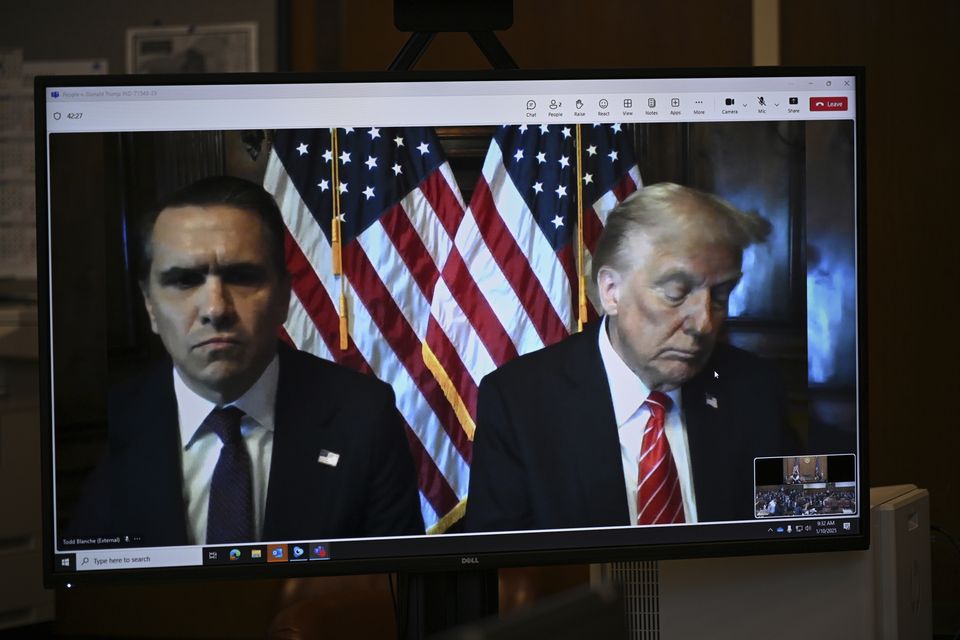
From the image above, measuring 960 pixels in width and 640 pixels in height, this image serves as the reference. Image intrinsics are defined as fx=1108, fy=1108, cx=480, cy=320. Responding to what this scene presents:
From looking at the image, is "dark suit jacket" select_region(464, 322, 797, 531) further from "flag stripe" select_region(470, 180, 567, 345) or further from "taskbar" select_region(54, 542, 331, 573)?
"taskbar" select_region(54, 542, 331, 573)

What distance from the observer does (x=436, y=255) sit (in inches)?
67.7

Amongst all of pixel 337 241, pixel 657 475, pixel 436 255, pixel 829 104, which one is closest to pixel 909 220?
pixel 829 104

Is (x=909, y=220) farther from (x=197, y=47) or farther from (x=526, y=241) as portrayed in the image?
(x=197, y=47)

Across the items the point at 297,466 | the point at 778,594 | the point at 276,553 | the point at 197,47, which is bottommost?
the point at 778,594

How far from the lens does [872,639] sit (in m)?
1.79

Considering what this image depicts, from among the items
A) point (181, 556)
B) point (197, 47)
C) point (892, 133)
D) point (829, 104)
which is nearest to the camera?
point (181, 556)

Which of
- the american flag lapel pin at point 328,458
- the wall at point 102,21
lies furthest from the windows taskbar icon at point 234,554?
the wall at point 102,21

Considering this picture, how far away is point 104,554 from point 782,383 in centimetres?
107

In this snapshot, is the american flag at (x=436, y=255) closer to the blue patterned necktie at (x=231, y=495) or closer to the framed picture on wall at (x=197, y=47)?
the blue patterned necktie at (x=231, y=495)

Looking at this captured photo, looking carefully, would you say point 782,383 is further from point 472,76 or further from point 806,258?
point 472,76

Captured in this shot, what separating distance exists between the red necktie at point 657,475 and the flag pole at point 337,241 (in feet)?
1.60

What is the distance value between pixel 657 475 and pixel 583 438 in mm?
132

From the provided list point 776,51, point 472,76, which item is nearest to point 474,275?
point 472,76

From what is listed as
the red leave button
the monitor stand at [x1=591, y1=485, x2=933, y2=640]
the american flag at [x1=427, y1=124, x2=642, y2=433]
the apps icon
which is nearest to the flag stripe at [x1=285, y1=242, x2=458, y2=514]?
the american flag at [x1=427, y1=124, x2=642, y2=433]
